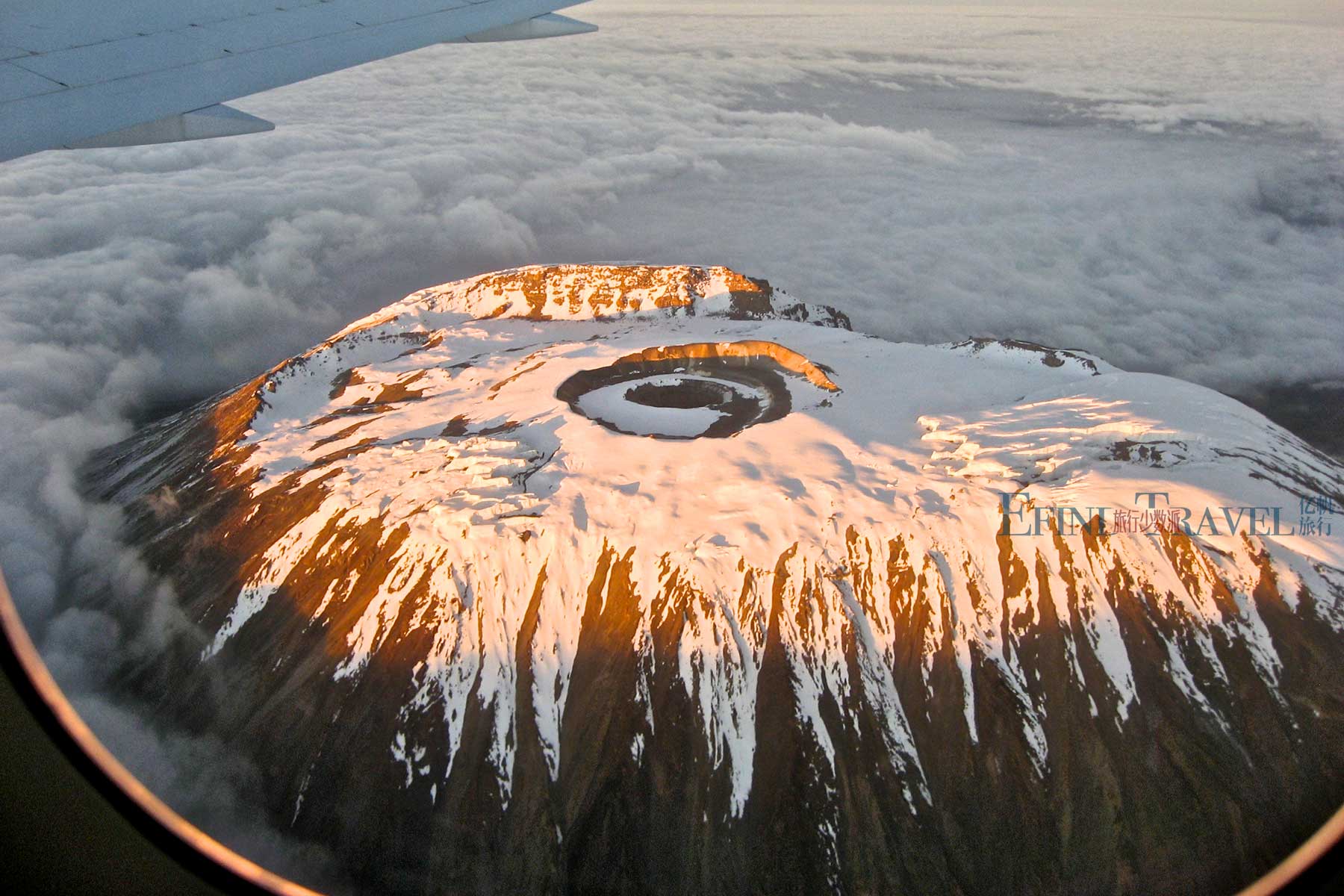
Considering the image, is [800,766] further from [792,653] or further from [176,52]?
[176,52]

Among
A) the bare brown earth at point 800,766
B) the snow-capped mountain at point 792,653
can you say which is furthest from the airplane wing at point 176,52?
the bare brown earth at point 800,766

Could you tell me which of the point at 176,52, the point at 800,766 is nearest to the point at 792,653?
the point at 800,766

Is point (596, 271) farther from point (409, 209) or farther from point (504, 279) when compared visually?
point (409, 209)

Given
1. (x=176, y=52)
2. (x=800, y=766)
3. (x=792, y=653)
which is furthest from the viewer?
(x=792, y=653)

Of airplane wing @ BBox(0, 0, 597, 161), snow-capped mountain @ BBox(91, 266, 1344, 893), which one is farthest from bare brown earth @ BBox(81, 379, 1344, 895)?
airplane wing @ BBox(0, 0, 597, 161)

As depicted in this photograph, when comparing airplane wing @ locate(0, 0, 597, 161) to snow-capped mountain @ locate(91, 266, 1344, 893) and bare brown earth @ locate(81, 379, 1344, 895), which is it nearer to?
snow-capped mountain @ locate(91, 266, 1344, 893)

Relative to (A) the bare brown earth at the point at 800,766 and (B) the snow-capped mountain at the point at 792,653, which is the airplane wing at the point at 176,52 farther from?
(A) the bare brown earth at the point at 800,766
